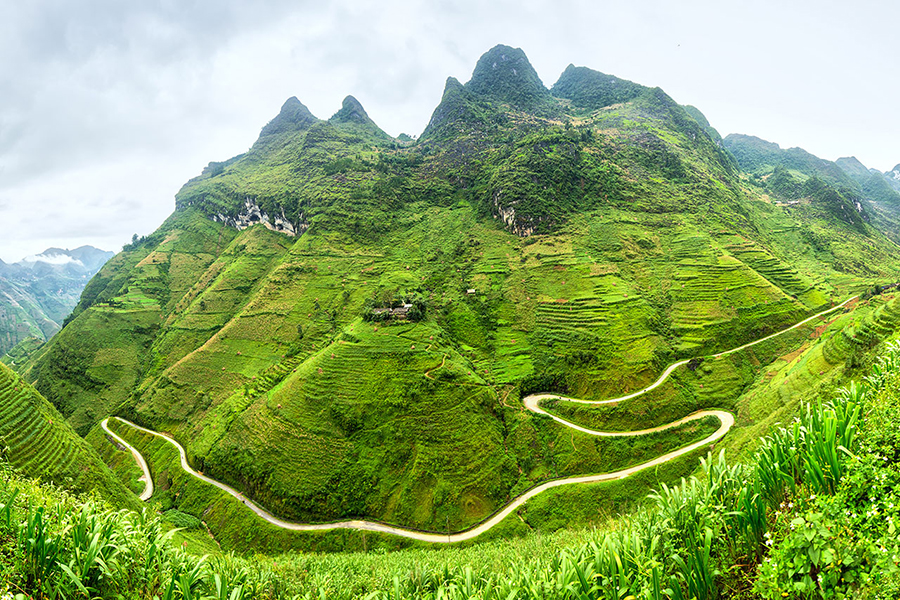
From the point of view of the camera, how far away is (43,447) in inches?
1379

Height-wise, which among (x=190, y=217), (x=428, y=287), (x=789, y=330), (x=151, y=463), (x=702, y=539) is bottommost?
(x=151, y=463)

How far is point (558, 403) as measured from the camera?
57.1m

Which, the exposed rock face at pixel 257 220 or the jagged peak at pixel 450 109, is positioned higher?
the jagged peak at pixel 450 109

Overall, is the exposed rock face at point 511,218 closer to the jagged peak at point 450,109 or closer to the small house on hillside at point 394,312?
the small house on hillside at point 394,312

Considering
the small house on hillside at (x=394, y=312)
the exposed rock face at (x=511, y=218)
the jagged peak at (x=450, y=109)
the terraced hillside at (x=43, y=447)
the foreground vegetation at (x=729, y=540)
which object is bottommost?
the terraced hillside at (x=43, y=447)

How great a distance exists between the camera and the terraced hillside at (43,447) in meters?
33.4

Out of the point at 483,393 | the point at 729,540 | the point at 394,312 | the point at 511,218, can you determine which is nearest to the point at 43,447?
the point at 394,312

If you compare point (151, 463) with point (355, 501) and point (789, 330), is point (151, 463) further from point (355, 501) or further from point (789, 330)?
point (789, 330)

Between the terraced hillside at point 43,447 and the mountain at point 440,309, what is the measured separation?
55.2 feet

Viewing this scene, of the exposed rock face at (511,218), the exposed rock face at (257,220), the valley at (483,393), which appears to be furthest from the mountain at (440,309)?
the exposed rock face at (257,220)

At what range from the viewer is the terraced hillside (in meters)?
33.4

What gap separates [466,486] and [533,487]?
1057 centimetres

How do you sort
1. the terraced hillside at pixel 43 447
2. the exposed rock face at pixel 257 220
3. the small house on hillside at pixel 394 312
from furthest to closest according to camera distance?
the exposed rock face at pixel 257 220, the small house on hillside at pixel 394 312, the terraced hillside at pixel 43 447

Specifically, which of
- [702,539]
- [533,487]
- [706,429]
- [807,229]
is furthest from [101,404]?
[807,229]
